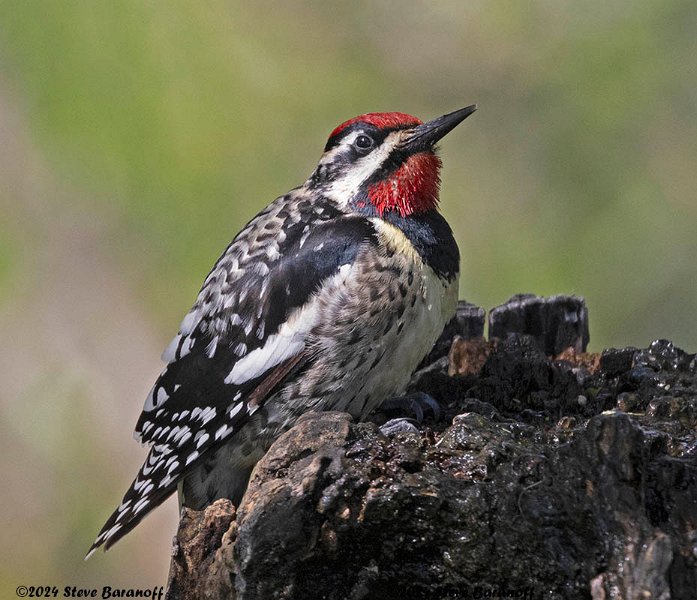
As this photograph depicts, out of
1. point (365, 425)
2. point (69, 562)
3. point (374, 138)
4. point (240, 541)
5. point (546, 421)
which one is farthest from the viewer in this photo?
point (69, 562)

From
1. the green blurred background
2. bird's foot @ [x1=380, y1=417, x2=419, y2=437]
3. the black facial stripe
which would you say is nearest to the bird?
the black facial stripe

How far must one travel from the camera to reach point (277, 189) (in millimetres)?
5023

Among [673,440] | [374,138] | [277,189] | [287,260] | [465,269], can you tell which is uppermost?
[277,189]

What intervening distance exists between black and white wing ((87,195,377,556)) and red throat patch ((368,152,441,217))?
0.13 metres

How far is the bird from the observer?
118 inches

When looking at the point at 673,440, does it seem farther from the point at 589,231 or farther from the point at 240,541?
the point at 589,231

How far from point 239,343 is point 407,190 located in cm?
73

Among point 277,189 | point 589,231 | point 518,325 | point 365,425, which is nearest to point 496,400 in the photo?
point 518,325

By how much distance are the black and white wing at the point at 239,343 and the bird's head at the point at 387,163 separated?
0.13 meters

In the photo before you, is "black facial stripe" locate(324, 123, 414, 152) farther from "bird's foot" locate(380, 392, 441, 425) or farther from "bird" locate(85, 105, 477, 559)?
"bird's foot" locate(380, 392, 441, 425)

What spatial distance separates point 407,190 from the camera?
3.30 metres

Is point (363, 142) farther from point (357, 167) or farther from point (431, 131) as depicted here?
point (431, 131)

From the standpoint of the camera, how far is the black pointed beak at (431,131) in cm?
333

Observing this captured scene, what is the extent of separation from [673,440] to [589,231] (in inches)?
100.0
